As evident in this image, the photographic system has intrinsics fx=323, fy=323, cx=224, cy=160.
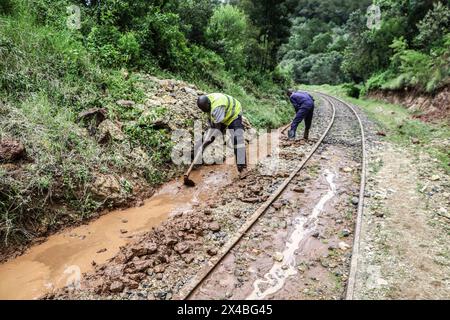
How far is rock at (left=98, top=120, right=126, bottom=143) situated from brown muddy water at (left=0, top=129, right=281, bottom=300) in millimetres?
1342

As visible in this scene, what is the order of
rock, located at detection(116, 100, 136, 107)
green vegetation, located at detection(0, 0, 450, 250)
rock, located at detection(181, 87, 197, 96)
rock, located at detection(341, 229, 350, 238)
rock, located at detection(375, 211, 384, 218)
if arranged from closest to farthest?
1. rock, located at detection(341, 229, 350, 238)
2. green vegetation, located at detection(0, 0, 450, 250)
3. rock, located at detection(375, 211, 384, 218)
4. rock, located at detection(116, 100, 136, 107)
5. rock, located at detection(181, 87, 197, 96)

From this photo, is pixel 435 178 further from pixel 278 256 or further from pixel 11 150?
pixel 11 150

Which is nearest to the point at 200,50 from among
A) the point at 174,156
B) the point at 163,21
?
the point at 163,21

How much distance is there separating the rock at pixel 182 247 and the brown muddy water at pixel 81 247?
0.83 metres

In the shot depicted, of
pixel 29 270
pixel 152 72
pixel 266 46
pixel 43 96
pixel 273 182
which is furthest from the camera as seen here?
pixel 266 46

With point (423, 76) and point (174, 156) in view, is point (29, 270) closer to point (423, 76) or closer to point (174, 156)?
point (174, 156)

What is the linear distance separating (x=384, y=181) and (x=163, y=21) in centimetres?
840

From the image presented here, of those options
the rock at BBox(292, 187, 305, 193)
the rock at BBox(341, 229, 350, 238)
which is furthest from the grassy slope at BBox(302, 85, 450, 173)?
the rock at BBox(341, 229, 350, 238)

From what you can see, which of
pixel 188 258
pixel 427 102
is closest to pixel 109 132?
pixel 188 258

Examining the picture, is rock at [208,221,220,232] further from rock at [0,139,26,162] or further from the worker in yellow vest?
rock at [0,139,26,162]

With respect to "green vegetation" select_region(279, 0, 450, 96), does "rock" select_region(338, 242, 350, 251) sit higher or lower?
lower

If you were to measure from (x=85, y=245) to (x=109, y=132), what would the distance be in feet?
8.00

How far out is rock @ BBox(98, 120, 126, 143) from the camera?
19.8ft

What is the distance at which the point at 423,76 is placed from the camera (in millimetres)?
14914
